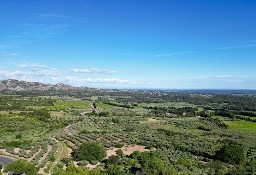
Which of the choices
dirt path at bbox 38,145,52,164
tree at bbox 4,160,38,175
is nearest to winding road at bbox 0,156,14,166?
dirt path at bbox 38,145,52,164

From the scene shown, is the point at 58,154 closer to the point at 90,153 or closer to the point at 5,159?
the point at 90,153

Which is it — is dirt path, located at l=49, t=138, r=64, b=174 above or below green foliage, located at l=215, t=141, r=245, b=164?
below

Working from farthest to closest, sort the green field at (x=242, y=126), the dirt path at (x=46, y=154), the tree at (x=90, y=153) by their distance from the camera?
the green field at (x=242, y=126) < the tree at (x=90, y=153) < the dirt path at (x=46, y=154)

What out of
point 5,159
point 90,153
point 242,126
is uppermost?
point 90,153

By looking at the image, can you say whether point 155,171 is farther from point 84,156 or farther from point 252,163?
point 252,163

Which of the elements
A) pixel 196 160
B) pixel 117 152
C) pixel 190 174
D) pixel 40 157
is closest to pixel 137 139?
pixel 117 152

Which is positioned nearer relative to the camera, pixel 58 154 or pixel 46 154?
pixel 46 154

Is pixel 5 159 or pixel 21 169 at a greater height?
pixel 21 169

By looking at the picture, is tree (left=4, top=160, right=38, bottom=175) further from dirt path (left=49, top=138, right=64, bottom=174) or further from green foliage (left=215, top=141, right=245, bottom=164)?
green foliage (left=215, top=141, right=245, bottom=164)

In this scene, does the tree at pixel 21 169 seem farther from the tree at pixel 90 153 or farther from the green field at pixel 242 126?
the green field at pixel 242 126

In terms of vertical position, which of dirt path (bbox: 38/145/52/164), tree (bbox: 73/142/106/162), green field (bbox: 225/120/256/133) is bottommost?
green field (bbox: 225/120/256/133)

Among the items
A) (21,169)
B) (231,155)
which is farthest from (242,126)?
(21,169)

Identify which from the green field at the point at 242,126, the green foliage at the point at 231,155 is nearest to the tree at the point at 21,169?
the green foliage at the point at 231,155
